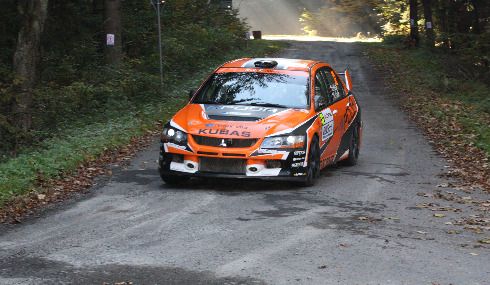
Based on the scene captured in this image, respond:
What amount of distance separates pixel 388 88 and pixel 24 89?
55.4 ft

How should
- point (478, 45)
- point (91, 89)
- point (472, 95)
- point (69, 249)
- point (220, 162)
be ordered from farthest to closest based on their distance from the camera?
point (478, 45) < point (472, 95) < point (91, 89) < point (220, 162) < point (69, 249)

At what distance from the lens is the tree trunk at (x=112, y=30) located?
2256 centimetres

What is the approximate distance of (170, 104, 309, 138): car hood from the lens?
35.8 feet

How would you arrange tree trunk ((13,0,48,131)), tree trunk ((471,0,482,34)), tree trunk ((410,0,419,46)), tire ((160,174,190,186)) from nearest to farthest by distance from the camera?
tire ((160,174,190,186)) → tree trunk ((13,0,48,131)) → tree trunk ((471,0,482,34)) → tree trunk ((410,0,419,46))

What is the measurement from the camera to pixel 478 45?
2809 cm

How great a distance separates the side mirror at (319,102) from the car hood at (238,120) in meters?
0.39

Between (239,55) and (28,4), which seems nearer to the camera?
(28,4)

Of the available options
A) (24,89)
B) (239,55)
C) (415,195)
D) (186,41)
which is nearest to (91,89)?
(24,89)

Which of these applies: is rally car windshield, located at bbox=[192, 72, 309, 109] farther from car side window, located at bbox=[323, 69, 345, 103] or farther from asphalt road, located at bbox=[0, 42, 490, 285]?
asphalt road, located at bbox=[0, 42, 490, 285]

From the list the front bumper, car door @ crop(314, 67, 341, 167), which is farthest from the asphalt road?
car door @ crop(314, 67, 341, 167)

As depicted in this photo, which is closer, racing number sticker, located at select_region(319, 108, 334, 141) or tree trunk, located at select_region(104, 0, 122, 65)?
racing number sticker, located at select_region(319, 108, 334, 141)

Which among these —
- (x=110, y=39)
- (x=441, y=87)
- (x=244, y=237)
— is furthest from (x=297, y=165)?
(x=441, y=87)

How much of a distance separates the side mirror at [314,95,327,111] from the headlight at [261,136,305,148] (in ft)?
3.68

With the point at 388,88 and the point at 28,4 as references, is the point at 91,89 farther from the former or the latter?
the point at 388,88
